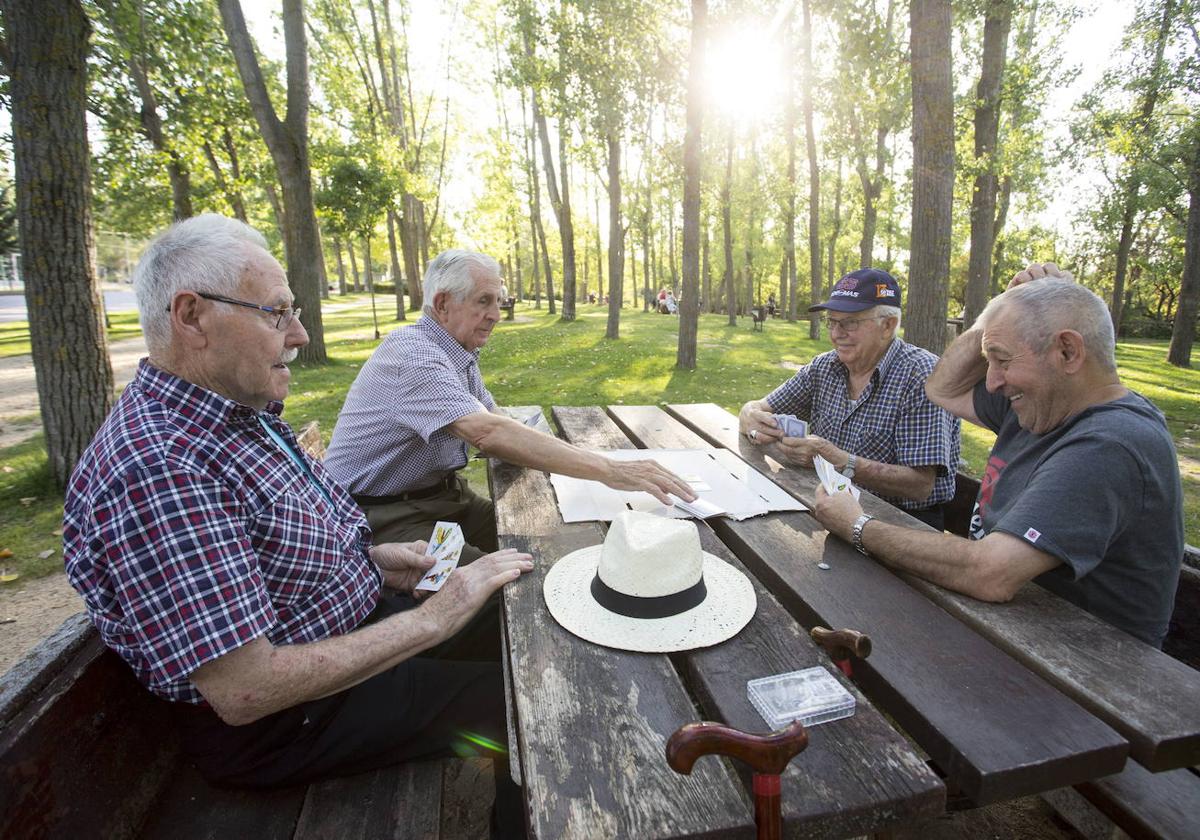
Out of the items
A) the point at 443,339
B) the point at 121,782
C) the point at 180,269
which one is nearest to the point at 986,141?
the point at 443,339

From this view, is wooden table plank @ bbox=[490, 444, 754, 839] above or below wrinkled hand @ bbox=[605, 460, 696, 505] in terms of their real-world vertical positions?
below

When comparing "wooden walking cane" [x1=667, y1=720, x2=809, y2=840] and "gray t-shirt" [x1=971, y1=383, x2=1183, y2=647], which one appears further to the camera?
"gray t-shirt" [x1=971, y1=383, x2=1183, y2=647]

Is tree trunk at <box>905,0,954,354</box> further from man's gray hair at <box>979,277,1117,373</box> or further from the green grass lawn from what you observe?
man's gray hair at <box>979,277,1117,373</box>

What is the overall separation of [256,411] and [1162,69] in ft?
64.2

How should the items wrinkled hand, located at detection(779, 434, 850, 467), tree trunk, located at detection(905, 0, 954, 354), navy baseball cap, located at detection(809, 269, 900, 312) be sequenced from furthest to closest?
tree trunk, located at detection(905, 0, 954, 354), navy baseball cap, located at detection(809, 269, 900, 312), wrinkled hand, located at detection(779, 434, 850, 467)

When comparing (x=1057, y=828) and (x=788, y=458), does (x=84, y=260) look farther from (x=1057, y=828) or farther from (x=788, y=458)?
(x=1057, y=828)

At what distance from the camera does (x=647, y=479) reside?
2.39 metres

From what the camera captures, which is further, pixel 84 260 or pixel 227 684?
pixel 84 260

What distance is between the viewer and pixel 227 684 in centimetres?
134

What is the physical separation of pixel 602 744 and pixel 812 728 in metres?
0.43

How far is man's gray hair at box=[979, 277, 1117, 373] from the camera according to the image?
1858mm

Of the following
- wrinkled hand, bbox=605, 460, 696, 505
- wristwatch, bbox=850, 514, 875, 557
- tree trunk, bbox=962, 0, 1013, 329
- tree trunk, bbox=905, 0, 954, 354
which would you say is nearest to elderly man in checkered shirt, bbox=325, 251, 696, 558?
wrinkled hand, bbox=605, 460, 696, 505

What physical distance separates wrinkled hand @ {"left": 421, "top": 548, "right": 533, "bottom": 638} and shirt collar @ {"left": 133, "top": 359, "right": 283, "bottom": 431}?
0.75m

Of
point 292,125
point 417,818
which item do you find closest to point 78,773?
point 417,818
